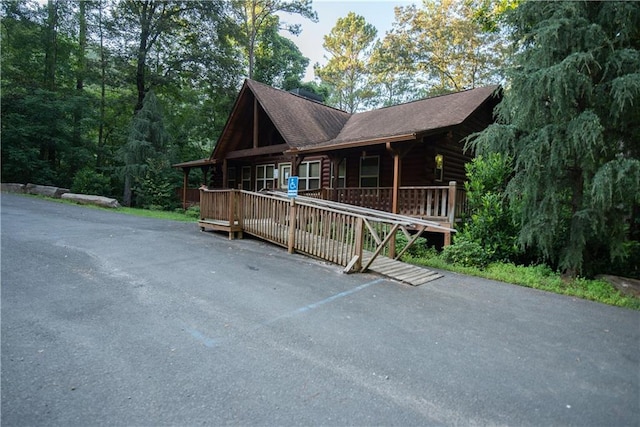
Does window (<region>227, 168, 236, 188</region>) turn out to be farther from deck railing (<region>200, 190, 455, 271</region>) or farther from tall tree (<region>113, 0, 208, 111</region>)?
deck railing (<region>200, 190, 455, 271</region>)

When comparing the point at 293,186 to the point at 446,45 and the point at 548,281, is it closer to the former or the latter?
the point at 548,281

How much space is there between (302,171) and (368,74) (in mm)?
20189

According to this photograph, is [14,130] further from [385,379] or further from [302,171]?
[385,379]

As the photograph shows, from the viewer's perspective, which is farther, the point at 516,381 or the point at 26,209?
the point at 26,209

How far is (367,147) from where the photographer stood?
1254 centimetres

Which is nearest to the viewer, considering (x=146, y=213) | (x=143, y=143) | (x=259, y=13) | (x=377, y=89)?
(x=146, y=213)

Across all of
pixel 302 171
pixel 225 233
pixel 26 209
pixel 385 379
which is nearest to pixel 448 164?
pixel 302 171

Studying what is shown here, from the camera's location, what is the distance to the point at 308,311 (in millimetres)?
4633

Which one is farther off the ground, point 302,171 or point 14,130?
point 14,130

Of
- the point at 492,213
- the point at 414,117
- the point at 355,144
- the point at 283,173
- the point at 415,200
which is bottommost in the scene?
the point at 492,213

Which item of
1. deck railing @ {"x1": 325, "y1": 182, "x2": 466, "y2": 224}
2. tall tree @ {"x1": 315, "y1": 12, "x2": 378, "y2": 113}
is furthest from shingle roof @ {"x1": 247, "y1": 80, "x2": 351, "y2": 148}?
tall tree @ {"x1": 315, "y1": 12, "x2": 378, "y2": 113}

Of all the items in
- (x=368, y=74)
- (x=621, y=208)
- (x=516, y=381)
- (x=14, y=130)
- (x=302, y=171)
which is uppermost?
(x=368, y=74)

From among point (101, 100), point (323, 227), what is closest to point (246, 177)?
point (323, 227)

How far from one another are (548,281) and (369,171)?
8.14m
